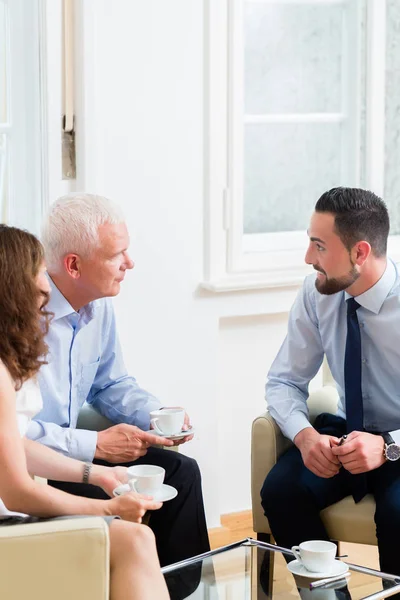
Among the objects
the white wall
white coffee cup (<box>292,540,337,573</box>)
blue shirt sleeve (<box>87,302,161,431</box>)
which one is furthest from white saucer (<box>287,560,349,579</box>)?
the white wall

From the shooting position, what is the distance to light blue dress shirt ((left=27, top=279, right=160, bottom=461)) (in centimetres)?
279

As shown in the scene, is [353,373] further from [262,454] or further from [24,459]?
[24,459]

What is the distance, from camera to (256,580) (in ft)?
7.81

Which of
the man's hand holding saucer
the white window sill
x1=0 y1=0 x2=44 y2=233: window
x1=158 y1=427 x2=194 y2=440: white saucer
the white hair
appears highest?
x1=0 y1=0 x2=44 y2=233: window

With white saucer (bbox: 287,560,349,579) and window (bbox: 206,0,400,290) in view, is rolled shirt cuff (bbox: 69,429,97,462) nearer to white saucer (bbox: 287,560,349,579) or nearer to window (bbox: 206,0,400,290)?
white saucer (bbox: 287,560,349,579)

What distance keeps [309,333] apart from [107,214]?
0.69 metres

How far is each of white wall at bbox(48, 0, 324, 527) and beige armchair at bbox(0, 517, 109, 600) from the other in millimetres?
1596

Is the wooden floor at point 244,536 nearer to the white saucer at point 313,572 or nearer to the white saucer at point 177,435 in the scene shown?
the white saucer at point 313,572

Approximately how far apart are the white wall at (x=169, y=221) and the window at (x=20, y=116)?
0.10m

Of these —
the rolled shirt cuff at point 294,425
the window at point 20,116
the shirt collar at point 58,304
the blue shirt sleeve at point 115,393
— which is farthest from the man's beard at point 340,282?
the window at point 20,116

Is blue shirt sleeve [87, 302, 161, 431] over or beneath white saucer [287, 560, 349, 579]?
over

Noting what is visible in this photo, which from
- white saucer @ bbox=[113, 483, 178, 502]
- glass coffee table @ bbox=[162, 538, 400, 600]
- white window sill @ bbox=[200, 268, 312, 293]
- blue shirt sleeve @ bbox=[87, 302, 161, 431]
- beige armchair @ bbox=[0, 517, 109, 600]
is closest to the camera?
beige armchair @ bbox=[0, 517, 109, 600]

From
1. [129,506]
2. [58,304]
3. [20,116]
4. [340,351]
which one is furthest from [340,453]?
[20,116]

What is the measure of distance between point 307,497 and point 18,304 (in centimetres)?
104
